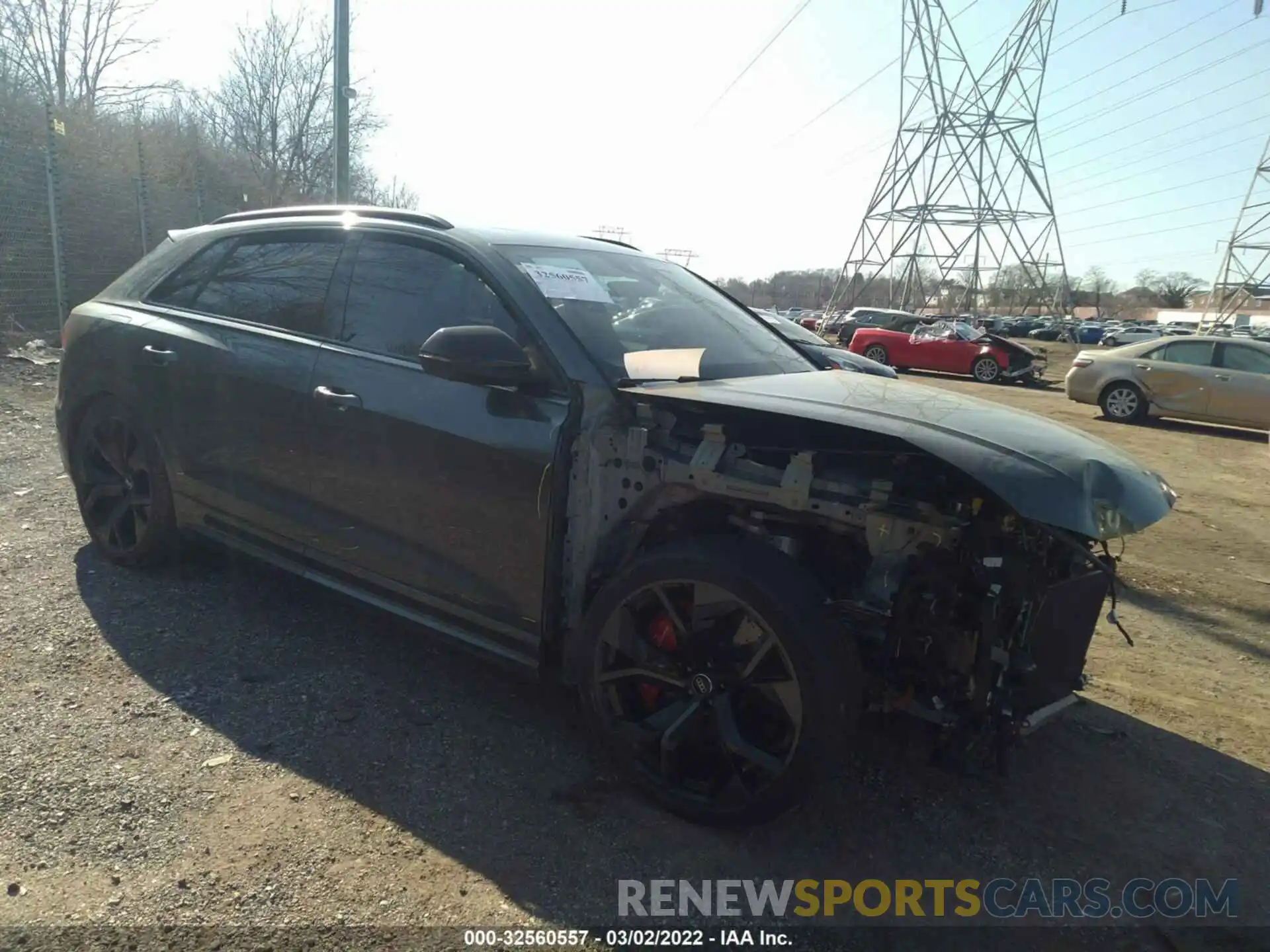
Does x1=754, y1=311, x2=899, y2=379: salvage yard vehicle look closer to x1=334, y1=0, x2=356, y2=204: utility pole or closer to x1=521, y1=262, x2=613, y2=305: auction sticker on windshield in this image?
x1=521, y1=262, x2=613, y2=305: auction sticker on windshield

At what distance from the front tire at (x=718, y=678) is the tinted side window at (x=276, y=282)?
1.79 m

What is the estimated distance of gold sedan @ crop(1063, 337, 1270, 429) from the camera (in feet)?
40.9

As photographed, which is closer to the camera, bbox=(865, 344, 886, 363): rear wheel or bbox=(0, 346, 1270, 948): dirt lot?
bbox=(0, 346, 1270, 948): dirt lot

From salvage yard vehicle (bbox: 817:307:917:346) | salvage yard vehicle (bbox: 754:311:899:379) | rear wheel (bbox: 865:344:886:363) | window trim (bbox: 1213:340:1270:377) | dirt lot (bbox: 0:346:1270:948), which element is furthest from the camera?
salvage yard vehicle (bbox: 817:307:917:346)

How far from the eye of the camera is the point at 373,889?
2.17 m

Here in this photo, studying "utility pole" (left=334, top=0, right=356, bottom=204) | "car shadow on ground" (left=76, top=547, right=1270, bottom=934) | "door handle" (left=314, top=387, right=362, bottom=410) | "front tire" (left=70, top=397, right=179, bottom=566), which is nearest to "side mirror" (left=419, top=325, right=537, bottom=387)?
"door handle" (left=314, top=387, right=362, bottom=410)

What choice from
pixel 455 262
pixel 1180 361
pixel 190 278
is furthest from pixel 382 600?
pixel 1180 361

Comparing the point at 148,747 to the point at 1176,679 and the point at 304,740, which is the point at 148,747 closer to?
the point at 304,740

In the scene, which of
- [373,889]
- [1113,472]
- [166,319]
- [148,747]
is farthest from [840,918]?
[166,319]

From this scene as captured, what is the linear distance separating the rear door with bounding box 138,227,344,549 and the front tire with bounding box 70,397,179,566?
176mm

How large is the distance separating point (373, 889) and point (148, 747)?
3.47 feet

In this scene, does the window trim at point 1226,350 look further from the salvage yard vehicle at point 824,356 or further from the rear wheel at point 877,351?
the rear wheel at point 877,351

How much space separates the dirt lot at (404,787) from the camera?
86.7 inches

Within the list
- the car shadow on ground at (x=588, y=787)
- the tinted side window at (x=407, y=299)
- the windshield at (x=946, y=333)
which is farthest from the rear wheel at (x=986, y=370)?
the tinted side window at (x=407, y=299)
